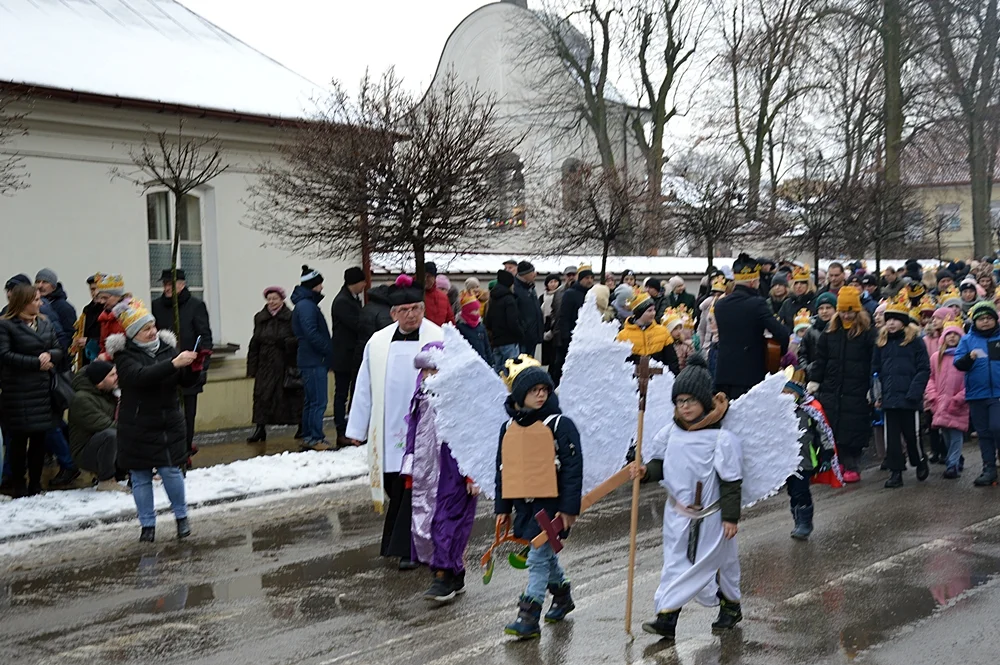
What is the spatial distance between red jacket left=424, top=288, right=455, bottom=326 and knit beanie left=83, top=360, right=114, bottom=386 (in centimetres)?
437

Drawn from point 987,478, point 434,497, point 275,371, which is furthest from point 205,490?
point 987,478

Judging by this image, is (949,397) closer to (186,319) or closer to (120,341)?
(120,341)

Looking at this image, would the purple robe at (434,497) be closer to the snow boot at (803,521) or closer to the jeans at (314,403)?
the snow boot at (803,521)

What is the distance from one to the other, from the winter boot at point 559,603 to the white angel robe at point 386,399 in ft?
5.67

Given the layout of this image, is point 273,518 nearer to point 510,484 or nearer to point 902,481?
point 510,484

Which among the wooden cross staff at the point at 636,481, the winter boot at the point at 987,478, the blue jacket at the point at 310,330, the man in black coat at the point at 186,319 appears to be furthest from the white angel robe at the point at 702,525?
the blue jacket at the point at 310,330

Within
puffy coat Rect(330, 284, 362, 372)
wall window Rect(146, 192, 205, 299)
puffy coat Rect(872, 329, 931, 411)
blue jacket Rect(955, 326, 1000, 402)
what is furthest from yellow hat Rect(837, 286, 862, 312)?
wall window Rect(146, 192, 205, 299)

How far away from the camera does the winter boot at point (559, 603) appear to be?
276 inches

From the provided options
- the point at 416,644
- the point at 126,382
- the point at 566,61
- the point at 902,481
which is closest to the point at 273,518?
the point at 126,382

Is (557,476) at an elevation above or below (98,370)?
Result: below

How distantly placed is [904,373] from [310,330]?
6596 mm

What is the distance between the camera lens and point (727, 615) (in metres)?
6.83

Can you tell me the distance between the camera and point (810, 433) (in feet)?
30.8

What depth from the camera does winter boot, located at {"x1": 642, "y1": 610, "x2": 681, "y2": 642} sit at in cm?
667
